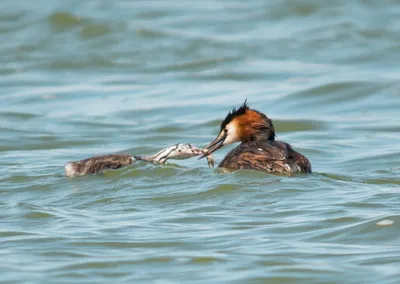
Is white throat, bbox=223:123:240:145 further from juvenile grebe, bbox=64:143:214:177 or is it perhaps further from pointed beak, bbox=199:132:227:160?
juvenile grebe, bbox=64:143:214:177

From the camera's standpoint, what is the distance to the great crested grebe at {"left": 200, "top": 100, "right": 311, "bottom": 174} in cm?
988

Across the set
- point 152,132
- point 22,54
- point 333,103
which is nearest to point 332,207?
point 152,132

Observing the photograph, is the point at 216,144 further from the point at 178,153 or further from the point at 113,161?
the point at 113,161

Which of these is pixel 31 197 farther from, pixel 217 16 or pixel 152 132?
pixel 217 16

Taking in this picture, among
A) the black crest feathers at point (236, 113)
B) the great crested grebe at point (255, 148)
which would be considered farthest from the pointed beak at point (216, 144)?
the black crest feathers at point (236, 113)

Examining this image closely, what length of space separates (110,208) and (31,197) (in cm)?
93

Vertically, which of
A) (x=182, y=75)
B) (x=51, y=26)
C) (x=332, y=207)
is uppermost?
(x=51, y=26)

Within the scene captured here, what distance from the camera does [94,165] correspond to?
10.4m

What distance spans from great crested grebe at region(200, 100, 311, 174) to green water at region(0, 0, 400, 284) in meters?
0.24

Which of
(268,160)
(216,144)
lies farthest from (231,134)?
(268,160)

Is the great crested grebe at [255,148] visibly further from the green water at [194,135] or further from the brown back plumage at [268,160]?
the green water at [194,135]

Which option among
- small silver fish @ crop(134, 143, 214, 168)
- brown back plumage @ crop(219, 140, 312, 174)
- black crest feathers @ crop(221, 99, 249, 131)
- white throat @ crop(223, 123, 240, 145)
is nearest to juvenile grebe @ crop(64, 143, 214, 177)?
small silver fish @ crop(134, 143, 214, 168)

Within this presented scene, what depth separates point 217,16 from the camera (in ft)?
73.3

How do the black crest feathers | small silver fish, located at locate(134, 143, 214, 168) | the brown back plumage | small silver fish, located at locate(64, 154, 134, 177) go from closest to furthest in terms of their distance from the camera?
the brown back plumage → small silver fish, located at locate(64, 154, 134, 177) → the black crest feathers → small silver fish, located at locate(134, 143, 214, 168)
